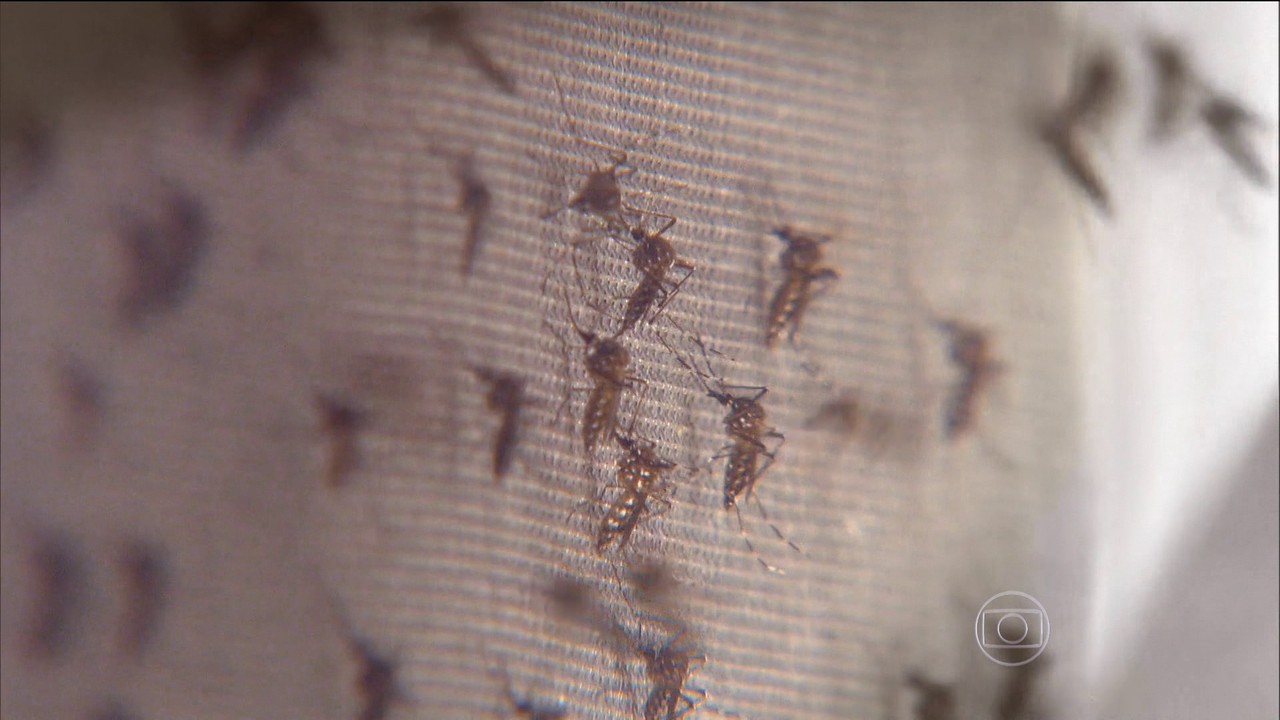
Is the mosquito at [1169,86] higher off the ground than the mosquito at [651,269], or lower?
higher

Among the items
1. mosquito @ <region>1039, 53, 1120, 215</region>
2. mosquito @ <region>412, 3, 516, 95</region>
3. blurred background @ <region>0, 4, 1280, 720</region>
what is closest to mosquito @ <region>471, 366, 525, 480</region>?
blurred background @ <region>0, 4, 1280, 720</region>

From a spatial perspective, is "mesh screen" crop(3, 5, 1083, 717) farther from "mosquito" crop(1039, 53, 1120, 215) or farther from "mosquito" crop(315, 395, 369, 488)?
"mosquito" crop(1039, 53, 1120, 215)

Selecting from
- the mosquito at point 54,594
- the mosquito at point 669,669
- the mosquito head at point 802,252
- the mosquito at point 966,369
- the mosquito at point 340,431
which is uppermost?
the mosquito head at point 802,252

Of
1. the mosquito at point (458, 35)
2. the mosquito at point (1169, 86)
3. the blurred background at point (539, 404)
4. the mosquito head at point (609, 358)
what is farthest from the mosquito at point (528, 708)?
the mosquito at point (1169, 86)

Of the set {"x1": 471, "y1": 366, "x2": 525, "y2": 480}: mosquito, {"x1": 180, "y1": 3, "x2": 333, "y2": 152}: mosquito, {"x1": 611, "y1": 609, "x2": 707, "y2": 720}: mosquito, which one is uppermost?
{"x1": 180, "y1": 3, "x2": 333, "y2": 152}: mosquito

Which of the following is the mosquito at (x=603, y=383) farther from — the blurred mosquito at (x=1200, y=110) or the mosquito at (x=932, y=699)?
the blurred mosquito at (x=1200, y=110)

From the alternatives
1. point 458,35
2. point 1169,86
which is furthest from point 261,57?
point 1169,86

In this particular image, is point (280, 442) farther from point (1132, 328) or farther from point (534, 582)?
point (1132, 328)

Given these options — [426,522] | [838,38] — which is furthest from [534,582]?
[838,38]
